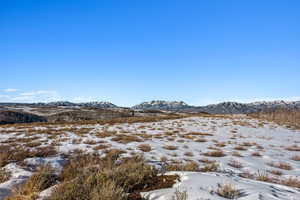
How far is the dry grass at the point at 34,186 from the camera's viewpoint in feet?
9.27

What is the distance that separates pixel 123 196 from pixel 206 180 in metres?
1.52

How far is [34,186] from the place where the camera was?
3.20 meters

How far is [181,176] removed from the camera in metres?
3.51

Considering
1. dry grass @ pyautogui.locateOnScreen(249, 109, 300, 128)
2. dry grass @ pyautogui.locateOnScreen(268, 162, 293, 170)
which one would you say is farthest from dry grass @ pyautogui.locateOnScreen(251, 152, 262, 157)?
dry grass @ pyautogui.locateOnScreen(249, 109, 300, 128)

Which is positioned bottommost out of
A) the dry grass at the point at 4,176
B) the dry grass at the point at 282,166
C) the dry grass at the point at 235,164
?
the dry grass at the point at 282,166

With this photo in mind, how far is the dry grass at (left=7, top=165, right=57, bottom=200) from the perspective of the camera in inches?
111

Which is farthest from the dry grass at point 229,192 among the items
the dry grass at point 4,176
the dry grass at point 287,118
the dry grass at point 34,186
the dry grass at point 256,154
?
the dry grass at point 287,118

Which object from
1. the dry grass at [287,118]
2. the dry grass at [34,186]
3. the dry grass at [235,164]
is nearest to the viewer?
the dry grass at [34,186]

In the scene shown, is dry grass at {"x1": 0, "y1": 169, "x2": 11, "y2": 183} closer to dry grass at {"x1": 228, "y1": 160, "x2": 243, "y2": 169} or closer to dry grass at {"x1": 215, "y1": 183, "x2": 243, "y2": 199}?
dry grass at {"x1": 215, "y1": 183, "x2": 243, "y2": 199}

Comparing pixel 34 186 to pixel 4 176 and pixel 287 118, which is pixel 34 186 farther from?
pixel 287 118

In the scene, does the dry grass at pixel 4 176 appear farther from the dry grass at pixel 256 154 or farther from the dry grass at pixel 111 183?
the dry grass at pixel 256 154

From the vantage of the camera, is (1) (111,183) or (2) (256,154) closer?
(1) (111,183)

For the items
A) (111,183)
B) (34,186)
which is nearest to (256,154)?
(111,183)

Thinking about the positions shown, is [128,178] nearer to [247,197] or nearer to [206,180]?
[206,180]
